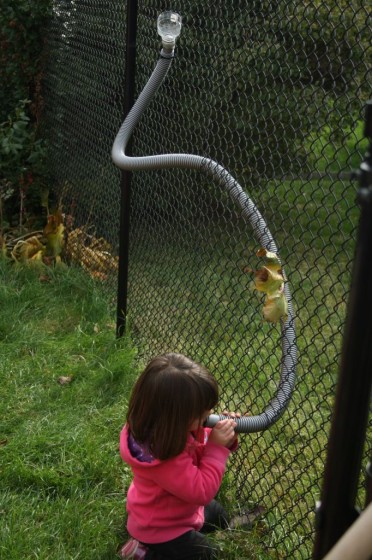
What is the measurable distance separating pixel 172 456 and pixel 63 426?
1094 mm

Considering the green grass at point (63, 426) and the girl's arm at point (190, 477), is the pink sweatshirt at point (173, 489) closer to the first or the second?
the girl's arm at point (190, 477)

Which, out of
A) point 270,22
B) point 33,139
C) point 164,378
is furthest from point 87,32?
point 164,378

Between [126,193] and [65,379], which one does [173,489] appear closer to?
[65,379]

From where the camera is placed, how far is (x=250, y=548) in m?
2.54

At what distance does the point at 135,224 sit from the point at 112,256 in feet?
2.13

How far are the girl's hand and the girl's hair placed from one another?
84 millimetres

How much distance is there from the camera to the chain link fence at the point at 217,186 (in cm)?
289

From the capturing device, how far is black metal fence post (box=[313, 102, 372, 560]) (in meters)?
1.01

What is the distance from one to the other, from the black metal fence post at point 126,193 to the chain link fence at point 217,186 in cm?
8

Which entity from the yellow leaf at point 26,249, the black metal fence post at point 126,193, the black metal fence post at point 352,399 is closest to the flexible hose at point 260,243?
the black metal fence post at point 126,193

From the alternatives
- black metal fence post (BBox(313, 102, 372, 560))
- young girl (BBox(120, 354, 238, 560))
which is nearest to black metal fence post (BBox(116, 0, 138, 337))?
young girl (BBox(120, 354, 238, 560))

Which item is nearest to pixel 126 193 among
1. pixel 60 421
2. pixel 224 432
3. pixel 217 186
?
pixel 217 186

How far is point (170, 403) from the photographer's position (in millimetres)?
2209

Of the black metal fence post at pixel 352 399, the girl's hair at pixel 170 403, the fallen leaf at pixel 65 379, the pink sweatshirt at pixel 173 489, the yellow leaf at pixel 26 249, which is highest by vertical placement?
the black metal fence post at pixel 352 399
